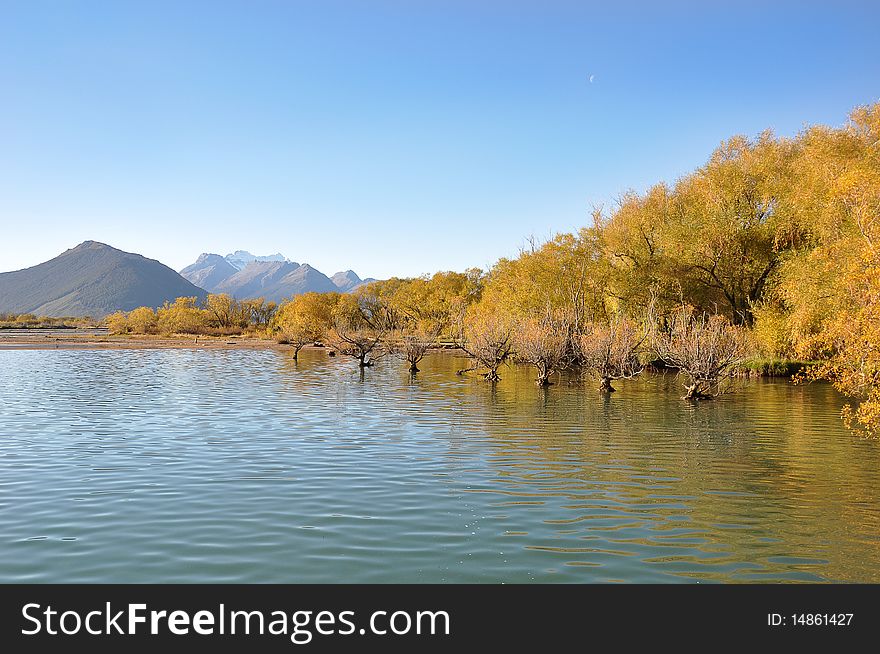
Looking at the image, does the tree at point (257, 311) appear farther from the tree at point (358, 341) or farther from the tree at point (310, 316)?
the tree at point (358, 341)

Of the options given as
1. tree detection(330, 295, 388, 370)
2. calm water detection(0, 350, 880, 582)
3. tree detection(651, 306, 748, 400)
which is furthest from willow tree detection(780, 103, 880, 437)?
tree detection(330, 295, 388, 370)

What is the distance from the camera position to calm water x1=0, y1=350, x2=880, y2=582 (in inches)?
409

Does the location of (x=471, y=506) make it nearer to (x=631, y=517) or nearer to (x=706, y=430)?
(x=631, y=517)

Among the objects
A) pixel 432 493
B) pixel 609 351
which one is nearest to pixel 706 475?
pixel 432 493

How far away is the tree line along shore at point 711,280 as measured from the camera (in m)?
32.7

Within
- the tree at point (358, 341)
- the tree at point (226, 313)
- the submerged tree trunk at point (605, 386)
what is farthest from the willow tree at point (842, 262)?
the tree at point (226, 313)

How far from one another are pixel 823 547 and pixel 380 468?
10.3 meters

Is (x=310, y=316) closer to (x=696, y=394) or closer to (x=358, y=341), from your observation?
(x=358, y=341)

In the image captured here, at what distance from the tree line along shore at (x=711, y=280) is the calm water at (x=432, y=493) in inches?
166

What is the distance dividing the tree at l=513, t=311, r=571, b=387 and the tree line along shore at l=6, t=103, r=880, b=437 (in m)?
0.13

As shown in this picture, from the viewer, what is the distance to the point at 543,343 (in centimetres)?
4266

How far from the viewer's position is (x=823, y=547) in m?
11.3

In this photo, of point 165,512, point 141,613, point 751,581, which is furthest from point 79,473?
point 751,581

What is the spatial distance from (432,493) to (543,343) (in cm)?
2869
